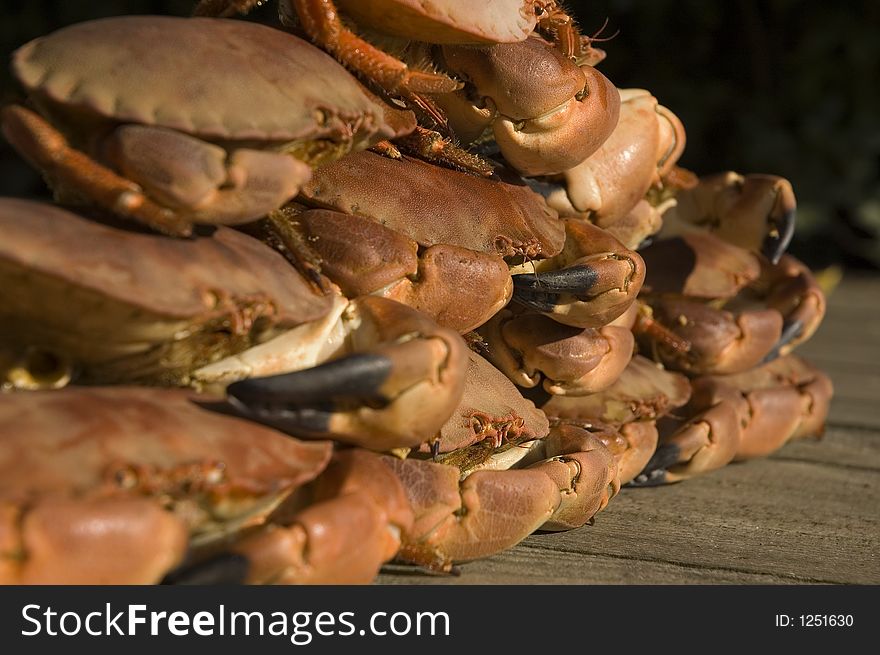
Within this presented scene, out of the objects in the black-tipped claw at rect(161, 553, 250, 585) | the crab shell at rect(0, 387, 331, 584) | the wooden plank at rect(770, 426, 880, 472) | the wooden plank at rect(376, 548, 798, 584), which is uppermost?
the crab shell at rect(0, 387, 331, 584)

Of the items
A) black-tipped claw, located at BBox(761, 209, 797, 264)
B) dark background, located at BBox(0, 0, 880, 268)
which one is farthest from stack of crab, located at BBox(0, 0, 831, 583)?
dark background, located at BBox(0, 0, 880, 268)

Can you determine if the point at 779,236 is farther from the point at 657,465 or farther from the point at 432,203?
the point at 432,203

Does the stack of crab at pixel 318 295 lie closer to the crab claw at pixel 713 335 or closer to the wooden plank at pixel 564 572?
the wooden plank at pixel 564 572

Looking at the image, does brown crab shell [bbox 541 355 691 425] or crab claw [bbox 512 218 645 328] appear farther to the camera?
brown crab shell [bbox 541 355 691 425]

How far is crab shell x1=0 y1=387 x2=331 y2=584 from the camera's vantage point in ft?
3.84

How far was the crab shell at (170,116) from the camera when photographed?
1.36 m

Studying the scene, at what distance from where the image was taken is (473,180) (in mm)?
1960

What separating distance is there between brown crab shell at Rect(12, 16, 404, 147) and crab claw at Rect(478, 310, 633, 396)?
62 cm

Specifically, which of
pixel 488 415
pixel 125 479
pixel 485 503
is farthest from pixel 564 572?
pixel 125 479

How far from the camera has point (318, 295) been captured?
160 cm

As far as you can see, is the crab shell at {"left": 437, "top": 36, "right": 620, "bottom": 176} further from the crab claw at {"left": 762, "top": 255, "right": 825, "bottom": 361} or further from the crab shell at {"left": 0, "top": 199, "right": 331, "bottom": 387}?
the crab claw at {"left": 762, "top": 255, "right": 825, "bottom": 361}

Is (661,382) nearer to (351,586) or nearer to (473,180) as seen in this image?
(473,180)

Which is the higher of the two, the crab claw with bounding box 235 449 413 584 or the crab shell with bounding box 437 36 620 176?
the crab shell with bounding box 437 36 620 176

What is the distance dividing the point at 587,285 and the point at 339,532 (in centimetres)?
75
